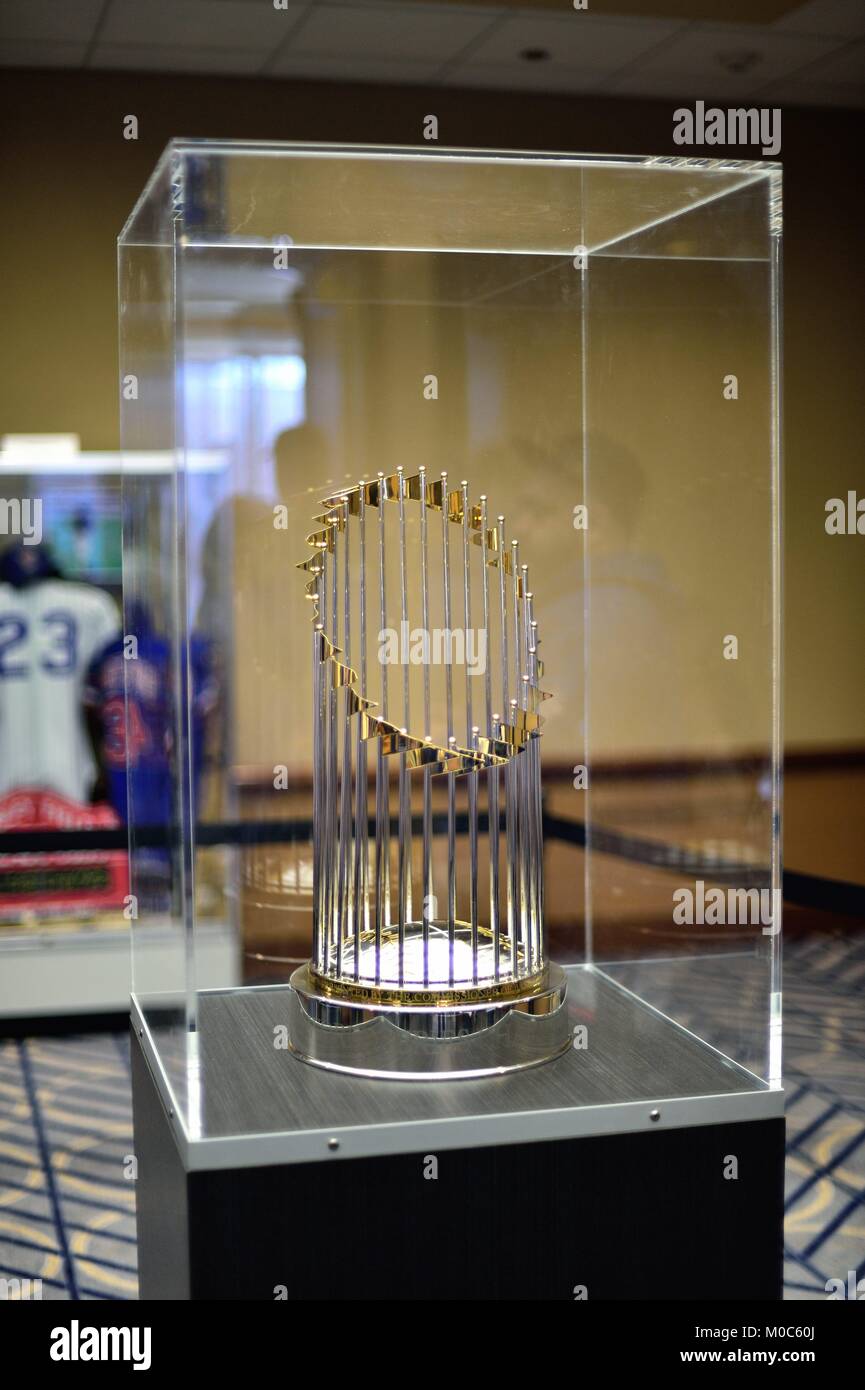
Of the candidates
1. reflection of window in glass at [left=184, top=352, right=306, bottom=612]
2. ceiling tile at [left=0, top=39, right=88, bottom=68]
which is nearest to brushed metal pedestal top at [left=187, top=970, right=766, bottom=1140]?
reflection of window in glass at [left=184, top=352, right=306, bottom=612]

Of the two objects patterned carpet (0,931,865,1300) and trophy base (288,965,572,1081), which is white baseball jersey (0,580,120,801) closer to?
patterned carpet (0,931,865,1300)

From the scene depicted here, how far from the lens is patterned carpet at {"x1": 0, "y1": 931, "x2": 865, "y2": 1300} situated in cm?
245

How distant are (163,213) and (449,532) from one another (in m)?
0.42

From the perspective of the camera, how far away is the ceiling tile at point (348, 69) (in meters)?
3.88

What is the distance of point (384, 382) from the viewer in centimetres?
156

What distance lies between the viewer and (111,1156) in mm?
2955

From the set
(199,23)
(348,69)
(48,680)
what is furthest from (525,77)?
(48,680)

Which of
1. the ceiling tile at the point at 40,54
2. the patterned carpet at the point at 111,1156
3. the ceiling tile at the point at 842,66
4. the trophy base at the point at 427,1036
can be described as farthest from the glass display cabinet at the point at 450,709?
the ceiling tile at the point at 842,66

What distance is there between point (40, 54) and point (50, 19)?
0.24 metres

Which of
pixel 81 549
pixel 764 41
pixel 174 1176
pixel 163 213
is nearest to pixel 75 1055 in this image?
pixel 81 549

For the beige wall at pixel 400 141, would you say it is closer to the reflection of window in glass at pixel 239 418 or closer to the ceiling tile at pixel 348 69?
the ceiling tile at pixel 348 69

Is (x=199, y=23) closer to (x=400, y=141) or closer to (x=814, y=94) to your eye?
(x=400, y=141)
